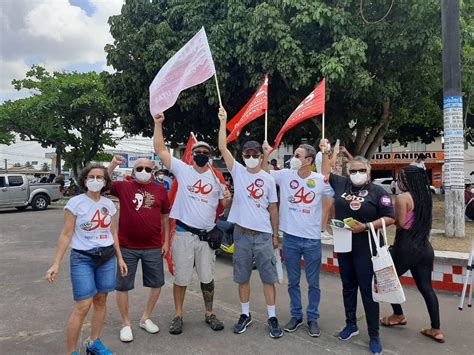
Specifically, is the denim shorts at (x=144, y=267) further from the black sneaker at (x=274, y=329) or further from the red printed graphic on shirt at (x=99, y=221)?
the black sneaker at (x=274, y=329)

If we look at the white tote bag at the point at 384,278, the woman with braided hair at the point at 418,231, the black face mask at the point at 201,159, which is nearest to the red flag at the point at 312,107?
the black face mask at the point at 201,159

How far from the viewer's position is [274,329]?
3.98m

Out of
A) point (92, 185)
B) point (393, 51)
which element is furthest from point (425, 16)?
point (92, 185)

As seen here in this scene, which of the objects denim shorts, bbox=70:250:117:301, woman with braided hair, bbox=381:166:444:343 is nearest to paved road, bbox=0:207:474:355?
woman with braided hair, bbox=381:166:444:343

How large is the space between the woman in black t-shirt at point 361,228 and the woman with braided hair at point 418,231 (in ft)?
0.79

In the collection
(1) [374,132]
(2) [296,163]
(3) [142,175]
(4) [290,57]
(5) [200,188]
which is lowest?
(5) [200,188]

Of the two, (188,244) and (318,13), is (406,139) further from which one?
(188,244)

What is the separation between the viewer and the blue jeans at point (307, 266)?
→ 407 centimetres

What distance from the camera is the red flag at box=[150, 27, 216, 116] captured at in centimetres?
452

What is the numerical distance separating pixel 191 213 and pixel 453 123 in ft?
16.8

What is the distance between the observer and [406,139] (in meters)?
22.2

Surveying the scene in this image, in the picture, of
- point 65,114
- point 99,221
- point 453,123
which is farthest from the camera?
point 65,114

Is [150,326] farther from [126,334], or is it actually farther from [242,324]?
[242,324]

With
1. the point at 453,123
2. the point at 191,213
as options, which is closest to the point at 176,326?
the point at 191,213
